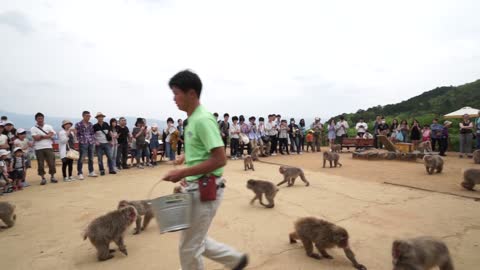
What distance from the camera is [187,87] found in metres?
2.66

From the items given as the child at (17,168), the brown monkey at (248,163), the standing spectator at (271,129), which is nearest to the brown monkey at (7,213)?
the child at (17,168)

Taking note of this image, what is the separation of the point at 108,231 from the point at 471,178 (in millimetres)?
7914

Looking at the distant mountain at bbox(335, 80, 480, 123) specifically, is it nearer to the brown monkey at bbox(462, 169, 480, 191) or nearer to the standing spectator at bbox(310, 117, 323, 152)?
the standing spectator at bbox(310, 117, 323, 152)

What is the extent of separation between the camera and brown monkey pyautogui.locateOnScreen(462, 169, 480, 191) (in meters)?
7.12

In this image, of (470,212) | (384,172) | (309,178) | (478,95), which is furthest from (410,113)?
(470,212)

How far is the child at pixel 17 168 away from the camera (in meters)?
8.62

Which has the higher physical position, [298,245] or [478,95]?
[478,95]

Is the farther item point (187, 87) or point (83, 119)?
point (83, 119)

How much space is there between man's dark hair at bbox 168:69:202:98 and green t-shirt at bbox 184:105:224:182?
20cm

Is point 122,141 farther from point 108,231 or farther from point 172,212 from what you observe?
point 172,212

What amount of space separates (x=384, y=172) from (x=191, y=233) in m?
9.28

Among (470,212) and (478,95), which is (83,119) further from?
(478,95)

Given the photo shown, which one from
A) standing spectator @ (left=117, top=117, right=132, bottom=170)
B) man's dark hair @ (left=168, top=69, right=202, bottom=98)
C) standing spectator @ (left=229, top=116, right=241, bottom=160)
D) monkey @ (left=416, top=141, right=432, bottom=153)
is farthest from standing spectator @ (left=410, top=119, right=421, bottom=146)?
man's dark hair @ (left=168, top=69, right=202, bottom=98)

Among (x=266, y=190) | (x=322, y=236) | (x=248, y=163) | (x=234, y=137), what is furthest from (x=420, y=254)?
(x=234, y=137)
